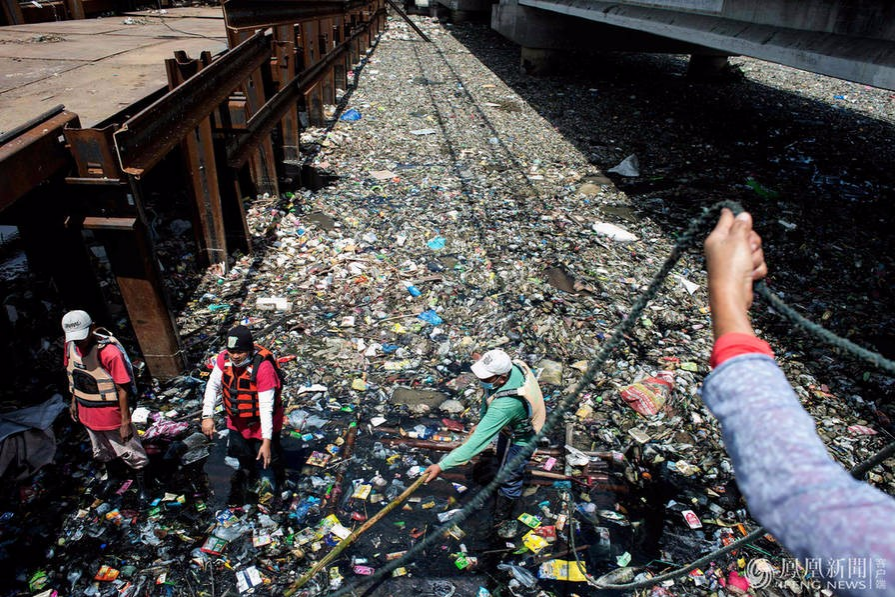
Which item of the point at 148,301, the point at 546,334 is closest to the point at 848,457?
the point at 546,334

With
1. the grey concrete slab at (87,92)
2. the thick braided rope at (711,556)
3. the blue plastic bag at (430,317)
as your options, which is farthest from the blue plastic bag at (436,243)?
the thick braided rope at (711,556)

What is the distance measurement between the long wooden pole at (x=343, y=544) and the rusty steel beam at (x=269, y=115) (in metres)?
4.47

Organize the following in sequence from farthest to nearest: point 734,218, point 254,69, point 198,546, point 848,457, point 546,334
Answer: point 254,69
point 546,334
point 848,457
point 198,546
point 734,218

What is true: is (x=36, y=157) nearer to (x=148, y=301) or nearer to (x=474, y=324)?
(x=148, y=301)

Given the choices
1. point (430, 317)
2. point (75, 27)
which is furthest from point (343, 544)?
point (75, 27)

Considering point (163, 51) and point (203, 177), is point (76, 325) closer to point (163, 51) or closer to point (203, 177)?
point (203, 177)

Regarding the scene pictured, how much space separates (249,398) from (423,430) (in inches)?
59.7

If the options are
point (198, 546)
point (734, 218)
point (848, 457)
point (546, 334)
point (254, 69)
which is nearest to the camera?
point (734, 218)

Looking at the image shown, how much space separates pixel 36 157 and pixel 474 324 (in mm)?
3933

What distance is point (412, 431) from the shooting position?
4410 mm

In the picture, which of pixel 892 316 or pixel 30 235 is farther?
pixel 892 316

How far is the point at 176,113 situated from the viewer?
4.59m

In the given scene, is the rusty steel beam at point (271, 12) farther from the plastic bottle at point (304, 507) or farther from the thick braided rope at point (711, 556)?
the thick braided rope at point (711, 556)

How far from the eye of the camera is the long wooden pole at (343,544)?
321cm
